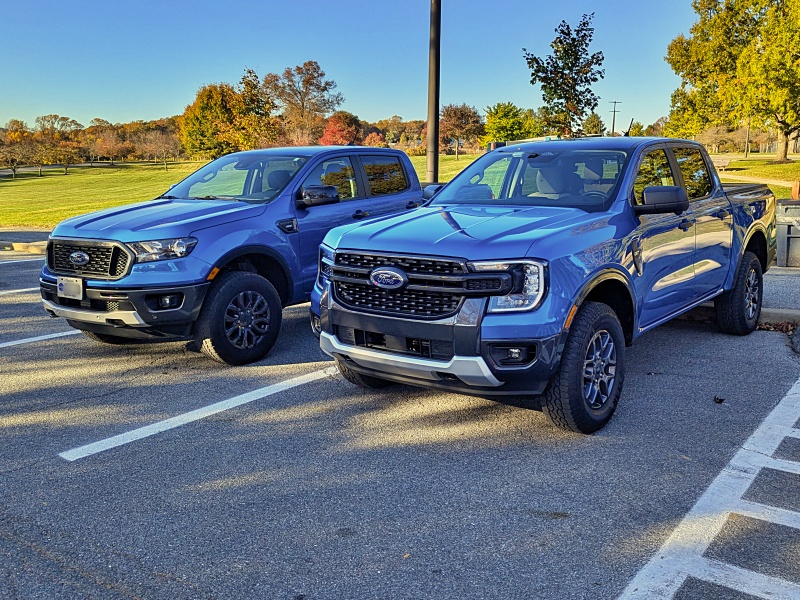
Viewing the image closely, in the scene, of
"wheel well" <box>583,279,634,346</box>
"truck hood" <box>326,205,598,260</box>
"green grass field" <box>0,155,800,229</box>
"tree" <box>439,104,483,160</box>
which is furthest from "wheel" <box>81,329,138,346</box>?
"tree" <box>439,104,483,160</box>

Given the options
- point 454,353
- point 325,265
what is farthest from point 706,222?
point 325,265

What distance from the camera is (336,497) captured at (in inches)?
144

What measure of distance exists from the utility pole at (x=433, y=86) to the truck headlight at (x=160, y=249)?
624 cm

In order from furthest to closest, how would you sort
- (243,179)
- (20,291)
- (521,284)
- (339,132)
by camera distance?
1. (339,132)
2. (20,291)
3. (243,179)
4. (521,284)

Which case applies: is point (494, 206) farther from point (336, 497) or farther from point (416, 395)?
point (336, 497)

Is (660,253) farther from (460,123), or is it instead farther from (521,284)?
(460,123)

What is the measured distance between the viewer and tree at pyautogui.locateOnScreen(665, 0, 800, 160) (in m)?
34.4

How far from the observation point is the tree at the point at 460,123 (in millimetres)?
71438

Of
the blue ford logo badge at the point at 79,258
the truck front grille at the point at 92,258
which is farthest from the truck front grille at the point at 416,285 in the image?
the blue ford logo badge at the point at 79,258

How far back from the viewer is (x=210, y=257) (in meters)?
5.80

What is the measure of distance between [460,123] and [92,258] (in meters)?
68.3

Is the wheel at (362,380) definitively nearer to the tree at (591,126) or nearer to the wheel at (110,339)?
the wheel at (110,339)

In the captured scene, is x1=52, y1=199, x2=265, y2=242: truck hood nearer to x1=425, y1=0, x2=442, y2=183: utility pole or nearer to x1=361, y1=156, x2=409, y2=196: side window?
x1=361, y1=156, x2=409, y2=196: side window

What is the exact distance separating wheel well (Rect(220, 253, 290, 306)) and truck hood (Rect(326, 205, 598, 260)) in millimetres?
1641
